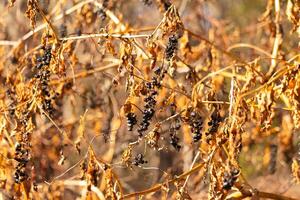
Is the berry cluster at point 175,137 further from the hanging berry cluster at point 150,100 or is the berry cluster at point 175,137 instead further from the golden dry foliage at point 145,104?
the hanging berry cluster at point 150,100

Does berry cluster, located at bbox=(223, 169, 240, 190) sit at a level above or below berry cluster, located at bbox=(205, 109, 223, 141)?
below

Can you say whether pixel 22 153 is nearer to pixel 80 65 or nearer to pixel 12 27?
pixel 80 65

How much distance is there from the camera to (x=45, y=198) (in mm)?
4613


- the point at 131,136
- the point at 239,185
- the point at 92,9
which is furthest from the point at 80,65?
the point at 239,185

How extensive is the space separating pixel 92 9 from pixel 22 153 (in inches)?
68.9

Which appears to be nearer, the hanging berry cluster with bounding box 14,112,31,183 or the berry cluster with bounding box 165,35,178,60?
the berry cluster with bounding box 165,35,178,60

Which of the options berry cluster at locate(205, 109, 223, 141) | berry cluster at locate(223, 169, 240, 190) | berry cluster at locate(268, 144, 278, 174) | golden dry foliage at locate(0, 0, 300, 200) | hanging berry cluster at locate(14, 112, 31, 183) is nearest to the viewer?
berry cluster at locate(223, 169, 240, 190)

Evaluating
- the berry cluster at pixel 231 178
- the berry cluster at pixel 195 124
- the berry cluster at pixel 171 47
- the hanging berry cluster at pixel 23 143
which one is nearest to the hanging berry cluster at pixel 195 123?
the berry cluster at pixel 195 124

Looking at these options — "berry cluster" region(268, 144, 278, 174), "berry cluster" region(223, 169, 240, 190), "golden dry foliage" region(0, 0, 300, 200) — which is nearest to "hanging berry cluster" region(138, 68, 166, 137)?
"golden dry foliage" region(0, 0, 300, 200)

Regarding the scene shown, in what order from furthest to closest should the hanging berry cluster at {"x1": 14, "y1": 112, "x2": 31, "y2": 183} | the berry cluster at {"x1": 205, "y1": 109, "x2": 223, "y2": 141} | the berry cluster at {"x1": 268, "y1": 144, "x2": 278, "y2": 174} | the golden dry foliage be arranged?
the berry cluster at {"x1": 268, "y1": 144, "x2": 278, "y2": 174} → the hanging berry cluster at {"x1": 14, "y1": 112, "x2": 31, "y2": 183} → the berry cluster at {"x1": 205, "y1": 109, "x2": 223, "y2": 141} → the golden dry foliage

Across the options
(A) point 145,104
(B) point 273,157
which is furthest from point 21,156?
(B) point 273,157

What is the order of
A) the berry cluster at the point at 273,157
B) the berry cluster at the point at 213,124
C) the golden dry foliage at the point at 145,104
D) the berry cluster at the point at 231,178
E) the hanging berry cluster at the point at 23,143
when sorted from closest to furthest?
the berry cluster at the point at 231,178 → the golden dry foliage at the point at 145,104 → the berry cluster at the point at 213,124 → the hanging berry cluster at the point at 23,143 → the berry cluster at the point at 273,157

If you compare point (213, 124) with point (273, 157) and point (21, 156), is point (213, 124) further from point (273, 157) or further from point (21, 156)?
point (273, 157)

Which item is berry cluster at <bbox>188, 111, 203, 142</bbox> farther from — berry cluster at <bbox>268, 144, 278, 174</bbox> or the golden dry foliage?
berry cluster at <bbox>268, 144, 278, 174</bbox>
